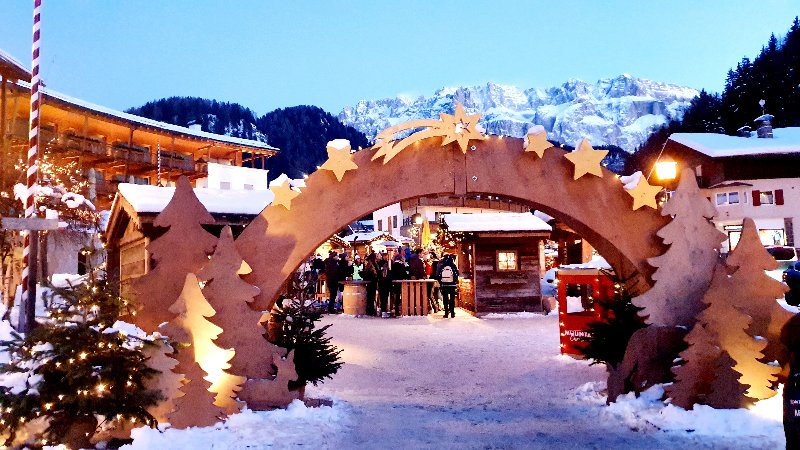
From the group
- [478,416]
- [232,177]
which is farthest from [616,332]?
[232,177]

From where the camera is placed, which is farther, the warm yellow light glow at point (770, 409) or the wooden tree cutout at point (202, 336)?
the wooden tree cutout at point (202, 336)

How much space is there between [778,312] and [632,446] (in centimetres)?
255

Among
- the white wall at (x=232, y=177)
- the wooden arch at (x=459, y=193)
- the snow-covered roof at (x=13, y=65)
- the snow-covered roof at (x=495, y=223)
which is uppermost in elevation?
the snow-covered roof at (x=13, y=65)

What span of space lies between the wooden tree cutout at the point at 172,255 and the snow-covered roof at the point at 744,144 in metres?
35.2

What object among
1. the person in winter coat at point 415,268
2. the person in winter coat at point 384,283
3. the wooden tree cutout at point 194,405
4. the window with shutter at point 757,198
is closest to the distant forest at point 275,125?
the window with shutter at point 757,198

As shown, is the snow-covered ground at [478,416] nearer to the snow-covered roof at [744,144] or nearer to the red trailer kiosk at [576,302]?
the red trailer kiosk at [576,302]

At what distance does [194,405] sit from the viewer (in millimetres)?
5801

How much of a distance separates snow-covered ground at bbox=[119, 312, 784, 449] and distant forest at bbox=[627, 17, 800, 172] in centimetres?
4518

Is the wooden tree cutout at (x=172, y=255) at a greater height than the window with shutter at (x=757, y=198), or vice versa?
the window with shutter at (x=757, y=198)

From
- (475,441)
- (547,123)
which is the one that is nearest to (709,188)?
(475,441)

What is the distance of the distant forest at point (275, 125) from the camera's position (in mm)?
78625

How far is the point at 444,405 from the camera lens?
7.17 meters

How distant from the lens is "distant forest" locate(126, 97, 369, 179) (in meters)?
78.6

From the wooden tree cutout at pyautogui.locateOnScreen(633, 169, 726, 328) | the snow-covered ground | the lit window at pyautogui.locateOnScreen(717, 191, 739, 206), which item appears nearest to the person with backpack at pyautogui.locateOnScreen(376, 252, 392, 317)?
the snow-covered ground
